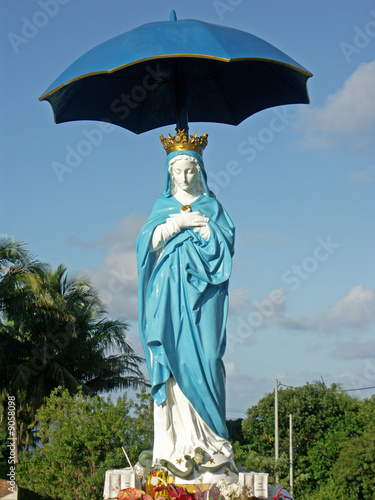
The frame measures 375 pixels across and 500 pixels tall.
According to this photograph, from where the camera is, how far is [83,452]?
15812 mm

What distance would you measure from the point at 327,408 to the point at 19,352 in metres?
19.8

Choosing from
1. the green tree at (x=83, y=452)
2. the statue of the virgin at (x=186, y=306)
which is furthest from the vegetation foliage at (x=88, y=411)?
the statue of the virgin at (x=186, y=306)

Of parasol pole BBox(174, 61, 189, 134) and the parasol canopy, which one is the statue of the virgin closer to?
parasol pole BBox(174, 61, 189, 134)

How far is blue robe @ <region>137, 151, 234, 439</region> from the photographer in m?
8.89

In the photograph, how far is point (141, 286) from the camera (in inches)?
378

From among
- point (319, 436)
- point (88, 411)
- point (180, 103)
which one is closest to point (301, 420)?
point (319, 436)

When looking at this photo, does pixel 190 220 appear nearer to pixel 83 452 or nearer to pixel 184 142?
pixel 184 142

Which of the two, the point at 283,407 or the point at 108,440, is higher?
the point at 283,407

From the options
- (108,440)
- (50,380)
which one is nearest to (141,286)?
(108,440)

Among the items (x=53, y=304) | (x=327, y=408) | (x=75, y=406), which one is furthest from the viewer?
(x=327, y=408)

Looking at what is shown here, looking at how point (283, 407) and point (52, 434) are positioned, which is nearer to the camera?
point (52, 434)

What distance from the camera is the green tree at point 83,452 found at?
15.3 meters

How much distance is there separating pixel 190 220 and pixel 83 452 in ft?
27.6

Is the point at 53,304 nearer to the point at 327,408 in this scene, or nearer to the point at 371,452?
the point at 371,452
